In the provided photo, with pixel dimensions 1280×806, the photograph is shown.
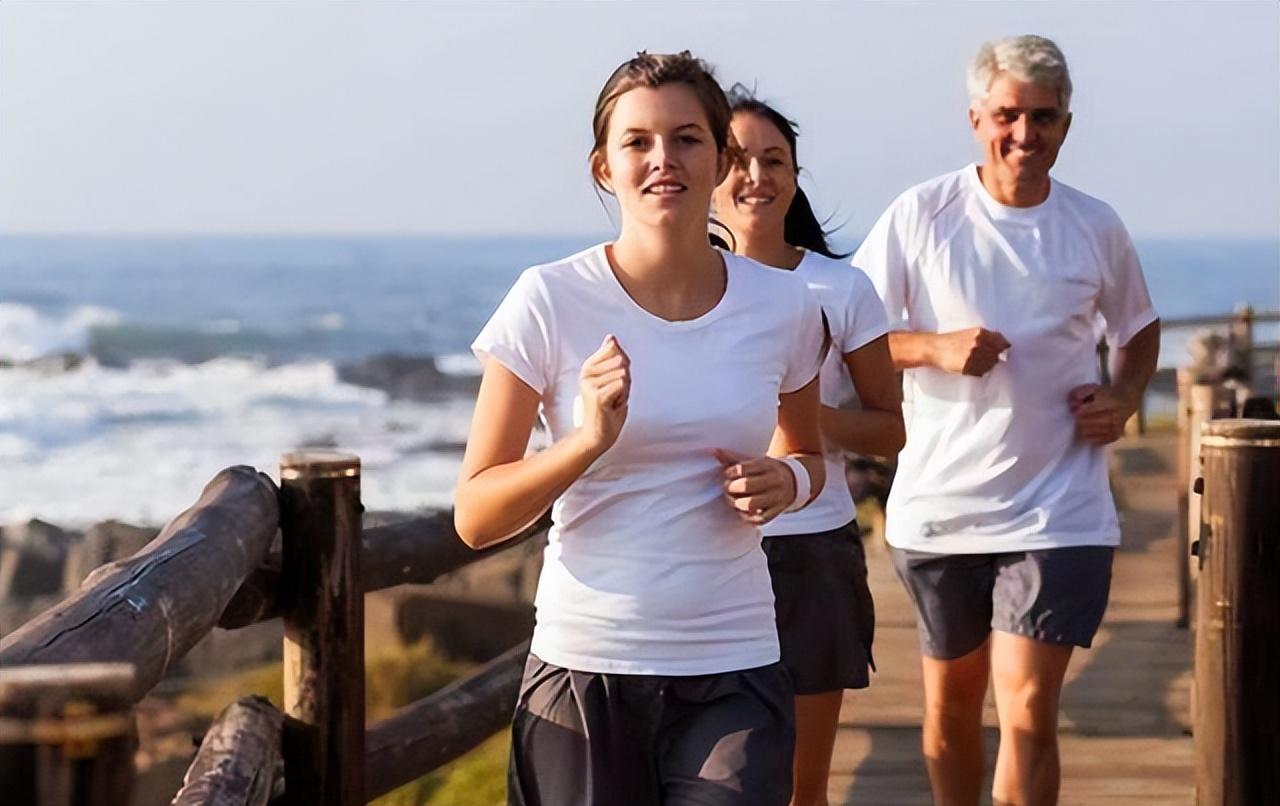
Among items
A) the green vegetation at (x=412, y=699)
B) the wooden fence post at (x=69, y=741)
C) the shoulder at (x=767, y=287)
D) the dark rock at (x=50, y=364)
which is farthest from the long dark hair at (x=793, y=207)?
the dark rock at (x=50, y=364)

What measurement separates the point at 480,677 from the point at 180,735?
12.0m

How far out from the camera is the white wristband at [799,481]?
3.20m

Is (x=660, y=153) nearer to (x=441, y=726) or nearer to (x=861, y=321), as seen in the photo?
(x=861, y=321)

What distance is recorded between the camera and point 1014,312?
462 centimetres

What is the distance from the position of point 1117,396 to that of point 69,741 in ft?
11.0

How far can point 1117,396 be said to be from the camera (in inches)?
184

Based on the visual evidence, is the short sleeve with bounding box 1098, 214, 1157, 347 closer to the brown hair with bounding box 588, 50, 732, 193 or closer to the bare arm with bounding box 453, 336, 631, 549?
the brown hair with bounding box 588, 50, 732, 193

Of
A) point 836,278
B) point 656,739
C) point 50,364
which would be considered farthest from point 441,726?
point 50,364

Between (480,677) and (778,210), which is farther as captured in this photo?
(480,677)

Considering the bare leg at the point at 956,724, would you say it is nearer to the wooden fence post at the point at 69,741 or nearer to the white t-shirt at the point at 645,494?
the white t-shirt at the point at 645,494

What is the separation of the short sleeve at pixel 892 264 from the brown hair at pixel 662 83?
4.88ft

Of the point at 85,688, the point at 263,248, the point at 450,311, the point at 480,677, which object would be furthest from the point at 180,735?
the point at 263,248

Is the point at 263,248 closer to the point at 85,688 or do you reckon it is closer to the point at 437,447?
the point at 437,447

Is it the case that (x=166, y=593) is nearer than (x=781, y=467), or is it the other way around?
(x=781, y=467)
